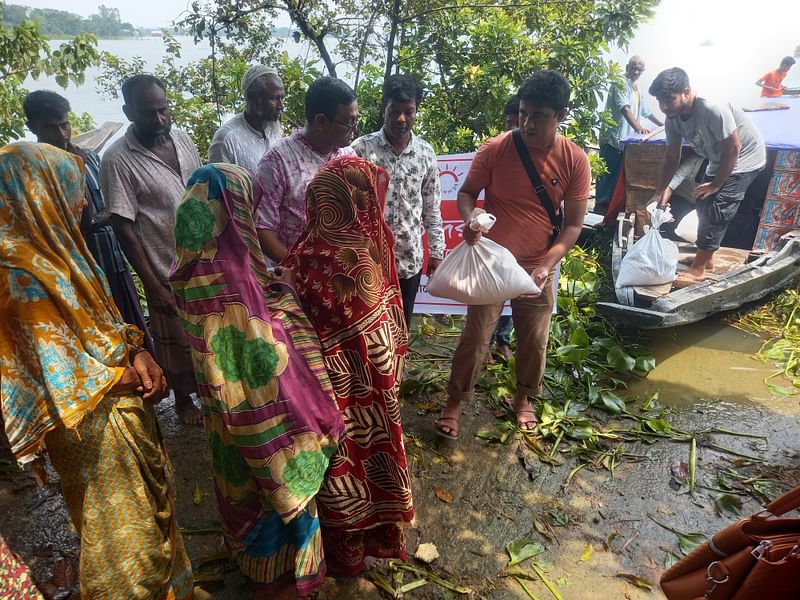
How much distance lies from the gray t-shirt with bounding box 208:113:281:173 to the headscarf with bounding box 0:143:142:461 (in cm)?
163

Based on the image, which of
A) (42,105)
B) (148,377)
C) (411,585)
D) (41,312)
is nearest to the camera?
(41,312)

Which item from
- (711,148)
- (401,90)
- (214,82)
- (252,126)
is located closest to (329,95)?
(401,90)

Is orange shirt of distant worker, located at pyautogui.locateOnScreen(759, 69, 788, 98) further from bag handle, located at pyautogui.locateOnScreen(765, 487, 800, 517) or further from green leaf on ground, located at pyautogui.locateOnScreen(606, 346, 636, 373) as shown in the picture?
bag handle, located at pyautogui.locateOnScreen(765, 487, 800, 517)

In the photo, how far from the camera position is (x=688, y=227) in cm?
605

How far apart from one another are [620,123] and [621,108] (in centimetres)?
20

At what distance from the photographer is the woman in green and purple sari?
5.16ft

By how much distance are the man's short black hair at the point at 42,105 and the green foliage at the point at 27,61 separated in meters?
0.99

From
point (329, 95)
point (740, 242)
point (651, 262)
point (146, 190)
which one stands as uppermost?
point (329, 95)

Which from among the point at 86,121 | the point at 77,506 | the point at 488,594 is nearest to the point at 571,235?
the point at 488,594

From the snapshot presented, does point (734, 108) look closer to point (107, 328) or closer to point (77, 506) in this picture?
point (107, 328)

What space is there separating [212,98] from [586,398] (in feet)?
18.7

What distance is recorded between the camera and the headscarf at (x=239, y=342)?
1569 millimetres

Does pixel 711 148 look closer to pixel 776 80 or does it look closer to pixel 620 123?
pixel 620 123

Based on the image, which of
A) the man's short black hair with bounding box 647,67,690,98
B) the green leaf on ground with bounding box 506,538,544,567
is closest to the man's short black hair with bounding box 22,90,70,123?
the green leaf on ground with bounding box 506,538,544,567
